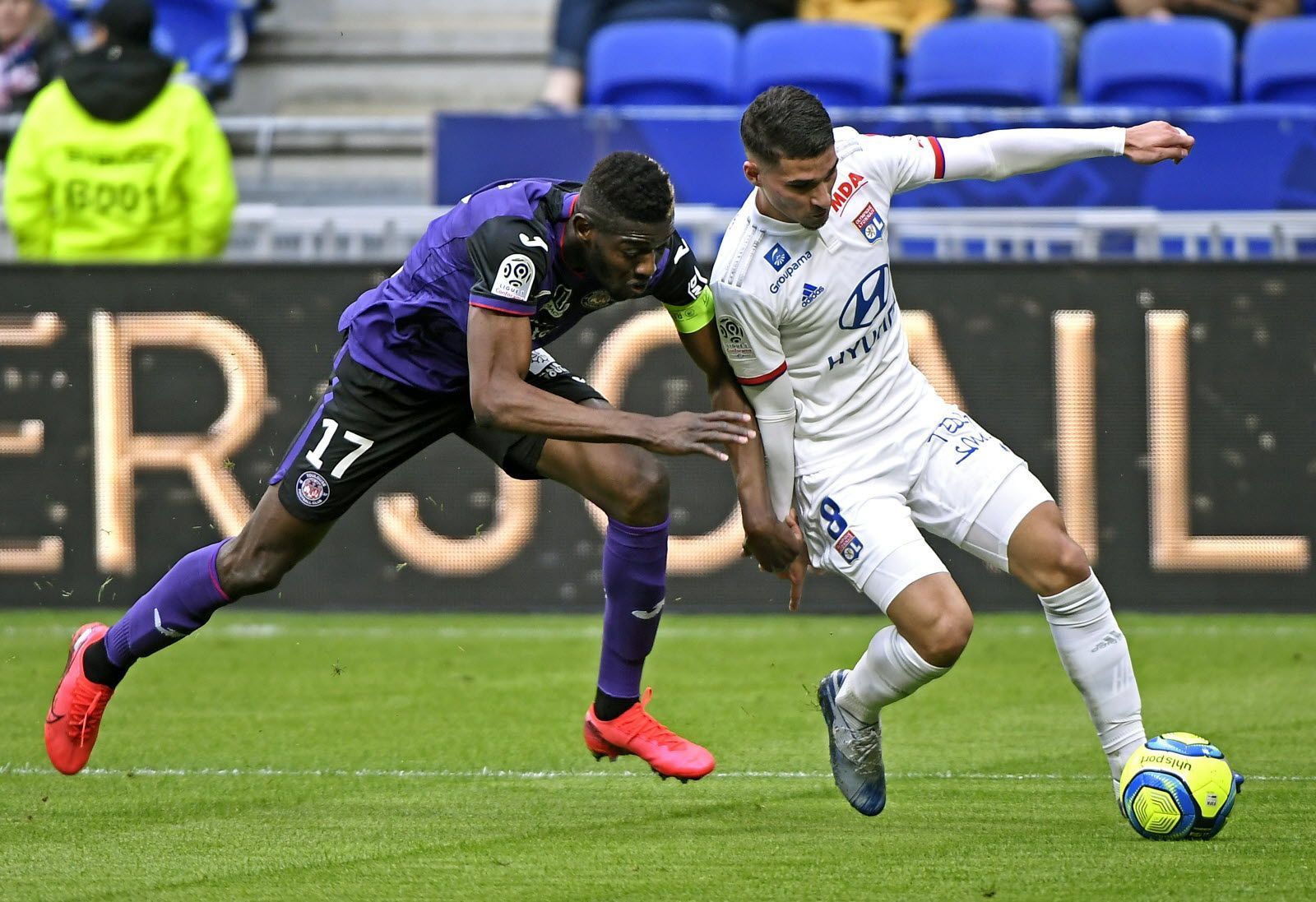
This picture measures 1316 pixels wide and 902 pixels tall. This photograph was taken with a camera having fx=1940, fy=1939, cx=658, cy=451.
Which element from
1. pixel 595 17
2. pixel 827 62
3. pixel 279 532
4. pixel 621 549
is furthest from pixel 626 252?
pixel 595 17

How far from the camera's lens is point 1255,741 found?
600cm

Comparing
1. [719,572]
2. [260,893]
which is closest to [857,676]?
[260,893]

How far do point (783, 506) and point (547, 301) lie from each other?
0.83 metres

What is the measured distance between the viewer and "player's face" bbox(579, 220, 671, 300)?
461 centimetres

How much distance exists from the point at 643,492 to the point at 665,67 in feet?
25.4

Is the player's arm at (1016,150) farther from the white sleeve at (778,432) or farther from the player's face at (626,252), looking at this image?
the player's face at (626,252)

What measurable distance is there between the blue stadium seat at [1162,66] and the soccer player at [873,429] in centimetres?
748

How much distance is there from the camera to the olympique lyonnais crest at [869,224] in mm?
5031

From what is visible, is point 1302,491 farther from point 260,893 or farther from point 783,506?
point 260,893

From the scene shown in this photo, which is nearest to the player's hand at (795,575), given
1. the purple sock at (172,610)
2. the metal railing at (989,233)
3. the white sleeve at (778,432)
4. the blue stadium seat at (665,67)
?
the white sleeve at (778,432)

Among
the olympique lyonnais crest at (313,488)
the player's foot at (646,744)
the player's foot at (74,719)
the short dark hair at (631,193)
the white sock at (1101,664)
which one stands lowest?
the player's foot at (74,719)

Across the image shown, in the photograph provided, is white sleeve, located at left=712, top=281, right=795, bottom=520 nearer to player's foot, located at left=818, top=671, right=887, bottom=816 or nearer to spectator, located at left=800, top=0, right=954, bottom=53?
player's foot, located at left=818, top=671, right=887, bottom=816

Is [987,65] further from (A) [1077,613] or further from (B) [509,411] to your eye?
(B) [509,411]

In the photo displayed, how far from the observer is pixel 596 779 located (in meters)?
5.59
